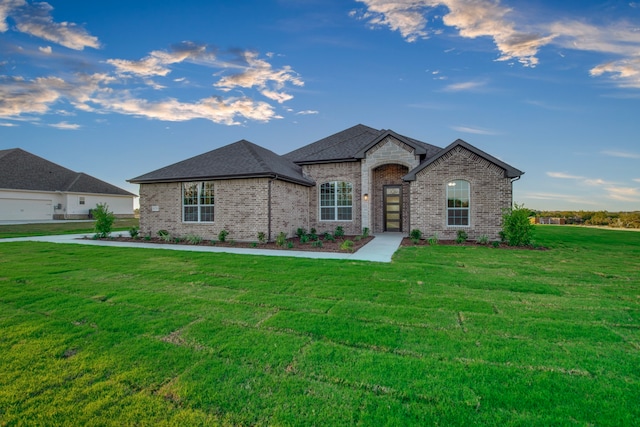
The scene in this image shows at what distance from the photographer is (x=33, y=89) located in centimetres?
1669

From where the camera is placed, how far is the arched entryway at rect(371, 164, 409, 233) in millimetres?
16109

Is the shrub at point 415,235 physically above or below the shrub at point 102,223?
below

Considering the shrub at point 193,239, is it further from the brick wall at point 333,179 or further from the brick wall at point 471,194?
the brick wall at point 471,194

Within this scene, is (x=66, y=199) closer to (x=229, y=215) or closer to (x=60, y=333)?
(x=229, y=215)

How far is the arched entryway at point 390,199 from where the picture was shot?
52.9 feet

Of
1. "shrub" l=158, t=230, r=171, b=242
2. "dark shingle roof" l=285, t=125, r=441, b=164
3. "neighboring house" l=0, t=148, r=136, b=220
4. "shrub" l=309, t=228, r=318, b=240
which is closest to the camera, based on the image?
"shrub" l=158, t=230, r=171, b=242

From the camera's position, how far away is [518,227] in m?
11.7

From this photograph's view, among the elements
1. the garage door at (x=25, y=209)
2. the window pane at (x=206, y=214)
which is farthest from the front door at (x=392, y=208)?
the garage door at (x=25, y=209)

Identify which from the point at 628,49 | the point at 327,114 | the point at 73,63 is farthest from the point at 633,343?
the point at 73,63

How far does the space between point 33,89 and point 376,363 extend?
23.3 m

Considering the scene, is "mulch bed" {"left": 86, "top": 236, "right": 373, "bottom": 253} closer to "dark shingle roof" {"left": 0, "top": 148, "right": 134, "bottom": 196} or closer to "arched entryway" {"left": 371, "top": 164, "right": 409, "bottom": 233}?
"arched entryway" {"left": 371, "top": 164, "right": 409, "bottom": 233}

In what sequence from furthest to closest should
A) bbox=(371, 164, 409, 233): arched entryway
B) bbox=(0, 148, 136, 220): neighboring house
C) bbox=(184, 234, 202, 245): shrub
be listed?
bbox=(0, 148, 136, 220): neighboring house
bbox=(371, 164, 409, 233): arched entryway
bbox=(184, 234, 202, 245): shrub

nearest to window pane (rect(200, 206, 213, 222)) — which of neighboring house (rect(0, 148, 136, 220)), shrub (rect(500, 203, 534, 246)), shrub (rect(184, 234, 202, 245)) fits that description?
shrub (rect(184, 234, 202, 245))

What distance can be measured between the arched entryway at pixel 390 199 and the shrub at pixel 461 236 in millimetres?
3245
